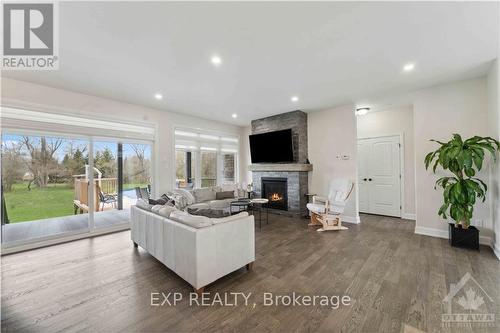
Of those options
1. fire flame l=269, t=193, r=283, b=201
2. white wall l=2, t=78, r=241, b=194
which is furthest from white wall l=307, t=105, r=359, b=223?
white wall l=2, t=78, r=241, b=194

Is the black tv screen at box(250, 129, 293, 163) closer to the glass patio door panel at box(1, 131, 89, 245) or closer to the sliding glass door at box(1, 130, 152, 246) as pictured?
the sliding glass door at box(1, 130, 152, 246)

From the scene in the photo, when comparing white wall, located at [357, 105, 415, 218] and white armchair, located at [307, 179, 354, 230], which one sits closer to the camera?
white armchair, located at [307, 179, 354, 230]

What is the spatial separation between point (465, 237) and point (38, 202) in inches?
298

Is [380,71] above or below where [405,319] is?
above

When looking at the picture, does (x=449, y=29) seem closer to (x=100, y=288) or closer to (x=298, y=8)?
(x=298, y=8)

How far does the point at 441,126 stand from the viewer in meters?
3.82

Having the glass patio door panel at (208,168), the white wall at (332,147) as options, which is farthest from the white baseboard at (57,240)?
the white wall at (332,147)

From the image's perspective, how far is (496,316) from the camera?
178cm

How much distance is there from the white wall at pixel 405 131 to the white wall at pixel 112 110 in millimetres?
4820

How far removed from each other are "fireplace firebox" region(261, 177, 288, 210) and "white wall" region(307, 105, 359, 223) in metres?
0.76

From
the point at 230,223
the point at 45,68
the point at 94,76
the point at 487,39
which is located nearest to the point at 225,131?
the point at 94,76

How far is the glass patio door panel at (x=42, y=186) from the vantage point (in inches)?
137

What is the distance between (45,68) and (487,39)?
238 inches

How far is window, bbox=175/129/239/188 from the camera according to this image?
5.96m
